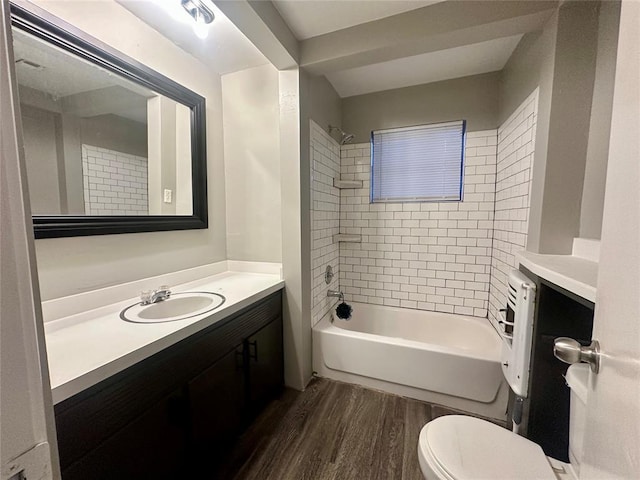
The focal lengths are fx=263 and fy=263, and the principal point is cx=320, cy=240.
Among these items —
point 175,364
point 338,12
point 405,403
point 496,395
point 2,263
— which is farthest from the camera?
point 405,403

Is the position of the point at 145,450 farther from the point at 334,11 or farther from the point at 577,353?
the point at 334,11

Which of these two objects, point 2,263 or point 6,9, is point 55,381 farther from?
point 6,9

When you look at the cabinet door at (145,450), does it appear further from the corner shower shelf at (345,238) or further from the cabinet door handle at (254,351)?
the corner shower shelf at (345,238)

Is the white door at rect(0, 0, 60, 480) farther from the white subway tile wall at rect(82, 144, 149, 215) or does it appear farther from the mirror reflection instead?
the white subway tile wall at rect(82, 144, 149, 215)

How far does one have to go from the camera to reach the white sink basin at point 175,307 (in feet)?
4.35

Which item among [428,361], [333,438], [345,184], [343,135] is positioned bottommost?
[333,438]

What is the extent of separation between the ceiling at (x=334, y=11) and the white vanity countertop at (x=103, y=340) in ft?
5.36

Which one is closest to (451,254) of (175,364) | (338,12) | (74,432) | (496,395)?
(496,395)

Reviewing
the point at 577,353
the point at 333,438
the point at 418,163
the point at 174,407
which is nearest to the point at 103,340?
the point at 174,407

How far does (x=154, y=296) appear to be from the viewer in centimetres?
147

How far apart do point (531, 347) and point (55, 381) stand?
1730 mm

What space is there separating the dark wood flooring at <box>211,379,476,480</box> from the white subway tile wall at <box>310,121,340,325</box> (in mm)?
603

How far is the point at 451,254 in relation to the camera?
2.39m

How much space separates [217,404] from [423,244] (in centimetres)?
204
